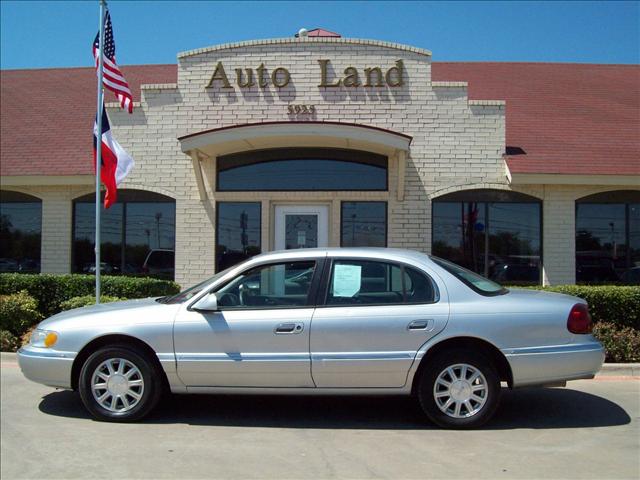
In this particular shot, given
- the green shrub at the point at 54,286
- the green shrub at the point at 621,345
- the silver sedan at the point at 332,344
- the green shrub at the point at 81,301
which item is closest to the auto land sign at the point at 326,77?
the green shrub at the point at 54,286

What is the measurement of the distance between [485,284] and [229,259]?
21.3ft

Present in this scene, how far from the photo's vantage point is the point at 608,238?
38.0 feet

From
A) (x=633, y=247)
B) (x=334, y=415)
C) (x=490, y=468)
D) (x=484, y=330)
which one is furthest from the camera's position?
(x=633, y=247)

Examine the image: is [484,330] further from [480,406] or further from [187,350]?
[187,350]

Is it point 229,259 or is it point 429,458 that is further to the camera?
point 229,259

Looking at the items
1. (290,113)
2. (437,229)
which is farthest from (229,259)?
(437,229)

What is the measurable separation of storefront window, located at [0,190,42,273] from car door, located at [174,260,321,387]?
26.2 ft

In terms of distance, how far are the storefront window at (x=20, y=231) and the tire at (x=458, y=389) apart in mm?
9443

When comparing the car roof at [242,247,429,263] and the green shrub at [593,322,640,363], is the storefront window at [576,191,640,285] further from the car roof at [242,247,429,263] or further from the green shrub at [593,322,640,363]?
the car roof at [242,247,429,263]

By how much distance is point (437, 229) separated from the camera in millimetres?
11641

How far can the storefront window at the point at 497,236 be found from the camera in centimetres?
1147

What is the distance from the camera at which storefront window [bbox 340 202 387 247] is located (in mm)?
11586

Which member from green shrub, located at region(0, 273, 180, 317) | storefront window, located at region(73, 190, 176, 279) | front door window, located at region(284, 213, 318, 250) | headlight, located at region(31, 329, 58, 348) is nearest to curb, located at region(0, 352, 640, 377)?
front door window, located at region(284, 213, 318, 250)

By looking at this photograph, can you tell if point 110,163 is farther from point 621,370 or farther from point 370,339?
point 621,370
